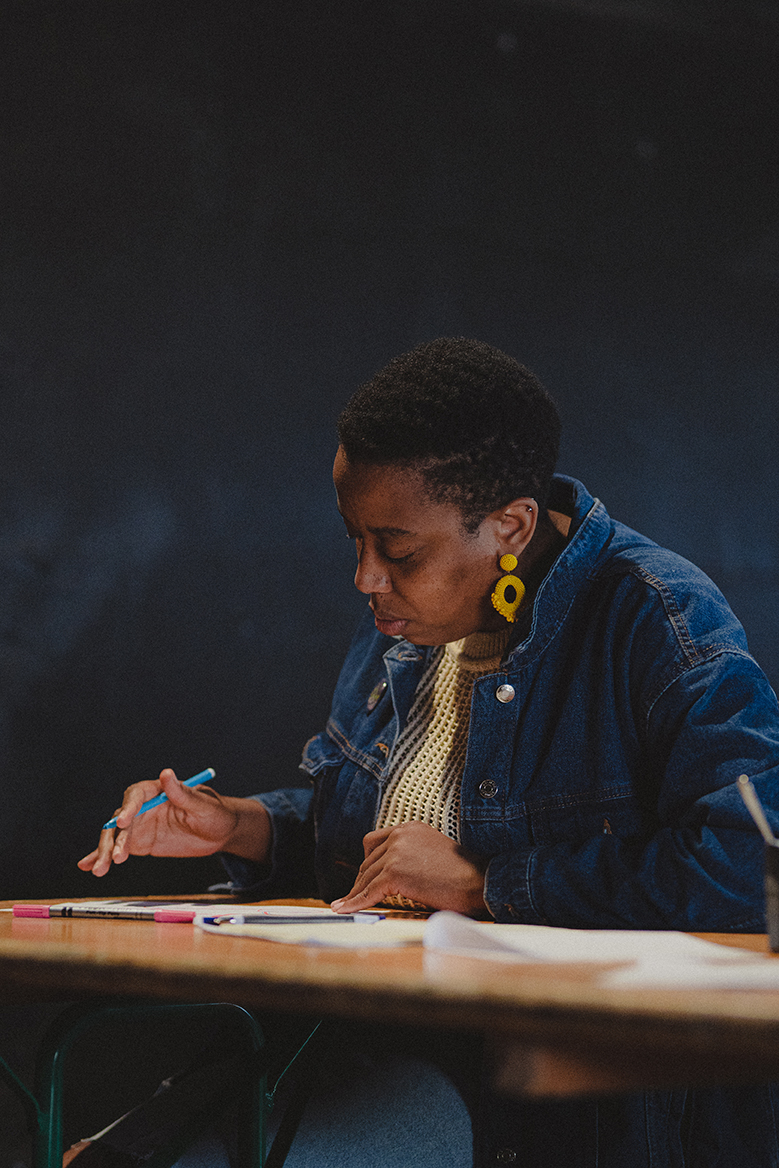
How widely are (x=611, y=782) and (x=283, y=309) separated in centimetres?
124

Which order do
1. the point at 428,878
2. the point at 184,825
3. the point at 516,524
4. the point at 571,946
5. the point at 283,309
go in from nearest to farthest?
1. the point at 571,946
2. the point at 428,878
3. the point at 516,524
4. the point at 184,825
5. the point at 283,309

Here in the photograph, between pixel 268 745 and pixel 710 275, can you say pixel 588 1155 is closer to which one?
pixel 268 745

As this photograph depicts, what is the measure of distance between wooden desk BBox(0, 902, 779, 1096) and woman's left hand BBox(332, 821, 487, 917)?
0.46 metres

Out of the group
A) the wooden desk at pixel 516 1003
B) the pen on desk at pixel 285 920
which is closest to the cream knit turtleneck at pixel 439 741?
the pen on desk at pixel 285 920

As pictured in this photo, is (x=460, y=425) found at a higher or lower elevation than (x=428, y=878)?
higher

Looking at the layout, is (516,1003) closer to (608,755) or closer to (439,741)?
(608,755)

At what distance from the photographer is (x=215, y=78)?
82.2 inches

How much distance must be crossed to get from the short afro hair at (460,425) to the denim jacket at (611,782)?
0.12 meters

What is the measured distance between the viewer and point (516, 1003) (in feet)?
1.71

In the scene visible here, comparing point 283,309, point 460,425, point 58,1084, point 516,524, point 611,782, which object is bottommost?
point 58,1084

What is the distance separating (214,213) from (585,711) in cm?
130

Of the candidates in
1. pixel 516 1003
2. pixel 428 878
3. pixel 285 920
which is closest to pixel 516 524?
pixel 428 878

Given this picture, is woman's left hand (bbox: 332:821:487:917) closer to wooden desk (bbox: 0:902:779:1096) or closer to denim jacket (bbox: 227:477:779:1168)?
denim jacket (bbox: 227:477:779:1168)

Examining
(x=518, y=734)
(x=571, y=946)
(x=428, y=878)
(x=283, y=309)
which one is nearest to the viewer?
(x=571, y=946)
